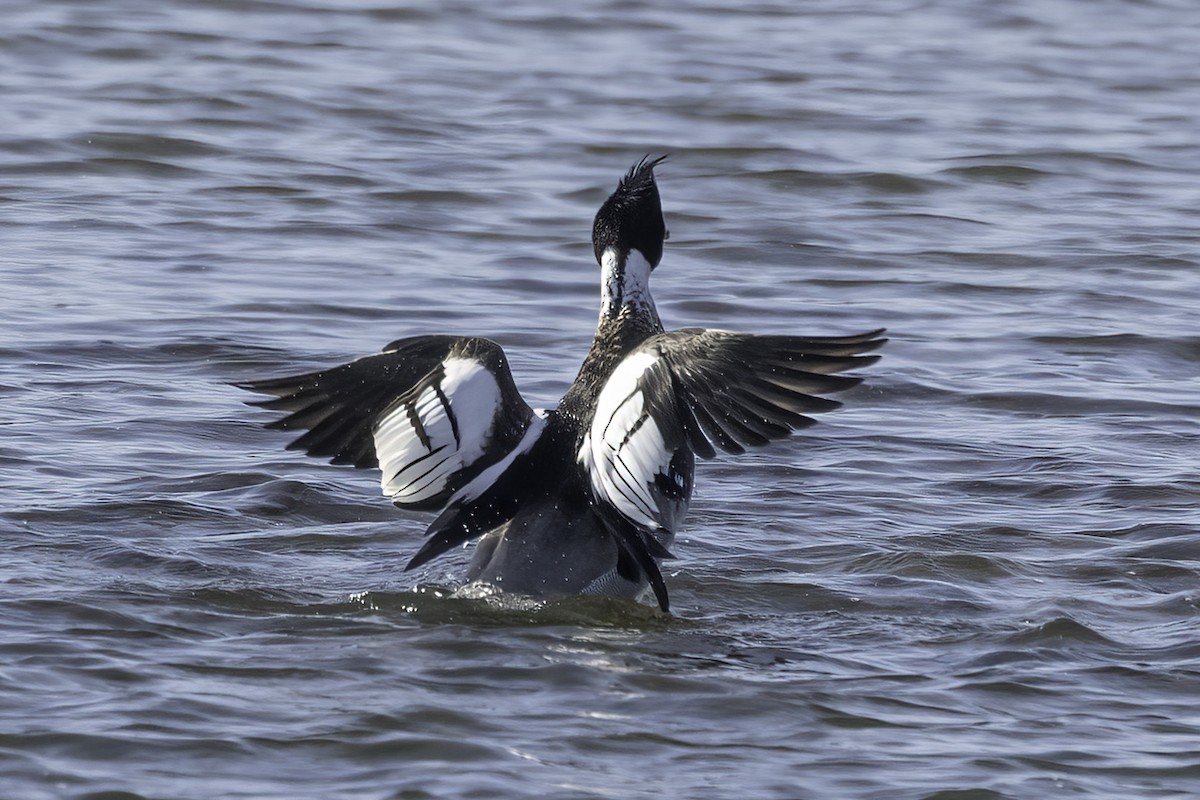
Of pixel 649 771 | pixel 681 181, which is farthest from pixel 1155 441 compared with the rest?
pixel 681 181

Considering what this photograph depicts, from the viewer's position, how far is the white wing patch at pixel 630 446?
18.1 feet

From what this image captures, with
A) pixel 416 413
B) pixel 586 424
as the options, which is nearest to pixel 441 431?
pixel 416 413

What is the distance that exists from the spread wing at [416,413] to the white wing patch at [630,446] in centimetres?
44

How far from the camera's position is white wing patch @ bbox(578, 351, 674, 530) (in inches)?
217

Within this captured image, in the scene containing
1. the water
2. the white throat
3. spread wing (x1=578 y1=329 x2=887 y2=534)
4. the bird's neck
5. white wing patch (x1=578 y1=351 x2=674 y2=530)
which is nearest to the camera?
the water

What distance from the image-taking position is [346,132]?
1409cm

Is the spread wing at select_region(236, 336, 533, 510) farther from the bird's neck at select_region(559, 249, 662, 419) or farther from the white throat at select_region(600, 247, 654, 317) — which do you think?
the white throat at select_region(600, 247, 654, 317)

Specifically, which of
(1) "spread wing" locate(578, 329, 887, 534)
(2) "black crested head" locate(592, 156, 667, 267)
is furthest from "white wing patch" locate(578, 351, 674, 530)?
(2) "black crested head" locate(592, 156, 667, 267)

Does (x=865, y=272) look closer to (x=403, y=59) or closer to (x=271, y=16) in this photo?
(x=403, y=59)

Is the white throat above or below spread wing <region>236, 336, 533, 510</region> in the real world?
above

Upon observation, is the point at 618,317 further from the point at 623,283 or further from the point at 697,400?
the point at 697,400

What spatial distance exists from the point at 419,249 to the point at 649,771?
22.4 ft

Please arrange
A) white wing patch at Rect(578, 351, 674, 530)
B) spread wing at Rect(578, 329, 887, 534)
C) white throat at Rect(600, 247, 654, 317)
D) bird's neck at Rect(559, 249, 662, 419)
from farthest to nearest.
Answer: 1. white throat at Rect(600, 247, 654, 317)
2. bird's neck at Rect(559, 249, 662, 419)
3. white wing patch at Rect(578, 351, 674, 530)
4. spread wing at Rect(578, 329, 887, 534)

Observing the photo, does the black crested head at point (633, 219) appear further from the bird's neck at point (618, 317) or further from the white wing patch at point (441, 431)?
the white wing patch at point (441, 431)
